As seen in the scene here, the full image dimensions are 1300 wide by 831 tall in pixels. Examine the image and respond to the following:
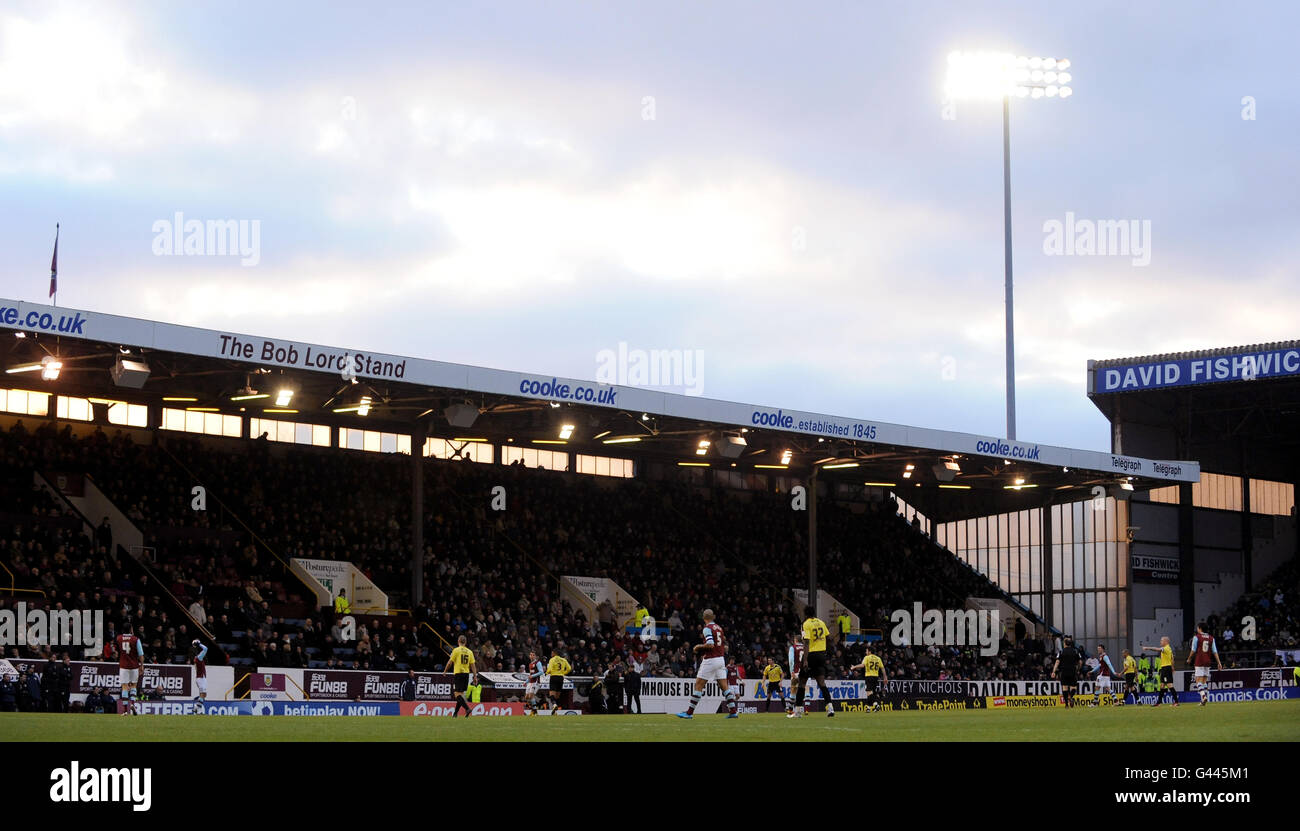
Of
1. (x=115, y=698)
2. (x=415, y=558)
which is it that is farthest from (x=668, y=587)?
(x=115, y=698)

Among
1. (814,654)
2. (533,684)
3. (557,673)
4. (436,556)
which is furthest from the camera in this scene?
(436,556)

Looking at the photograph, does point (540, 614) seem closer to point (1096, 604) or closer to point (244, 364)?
point (244, 364)

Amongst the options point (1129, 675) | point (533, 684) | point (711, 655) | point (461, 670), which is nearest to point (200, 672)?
point (461, 670)

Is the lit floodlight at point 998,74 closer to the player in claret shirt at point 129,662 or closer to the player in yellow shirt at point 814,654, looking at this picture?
the player in yellow shirt at point 814,654

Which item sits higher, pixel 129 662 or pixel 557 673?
pixel 129 662

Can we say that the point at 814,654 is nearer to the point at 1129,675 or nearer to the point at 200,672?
the point at 200,672

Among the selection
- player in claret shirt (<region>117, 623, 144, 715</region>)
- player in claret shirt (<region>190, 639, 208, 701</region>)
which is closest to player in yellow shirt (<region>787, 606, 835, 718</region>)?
player in claret shirt (<region>190, 639, 208, 701</region>)

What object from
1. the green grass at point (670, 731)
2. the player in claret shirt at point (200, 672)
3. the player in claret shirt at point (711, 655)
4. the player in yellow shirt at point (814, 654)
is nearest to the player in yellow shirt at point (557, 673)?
the player in claret shirt at point (200, 672)

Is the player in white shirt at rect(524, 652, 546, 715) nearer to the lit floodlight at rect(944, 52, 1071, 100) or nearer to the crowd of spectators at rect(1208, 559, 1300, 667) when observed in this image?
the lit floodlight at rect(944, 52, 1071, 100)

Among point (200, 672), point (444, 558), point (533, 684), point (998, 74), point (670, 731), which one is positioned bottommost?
point (533, 684)

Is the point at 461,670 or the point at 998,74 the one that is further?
the point at 998,74

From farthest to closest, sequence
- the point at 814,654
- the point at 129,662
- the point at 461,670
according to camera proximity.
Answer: the point at 461,670
the point at 129,662
the point at 814,654
